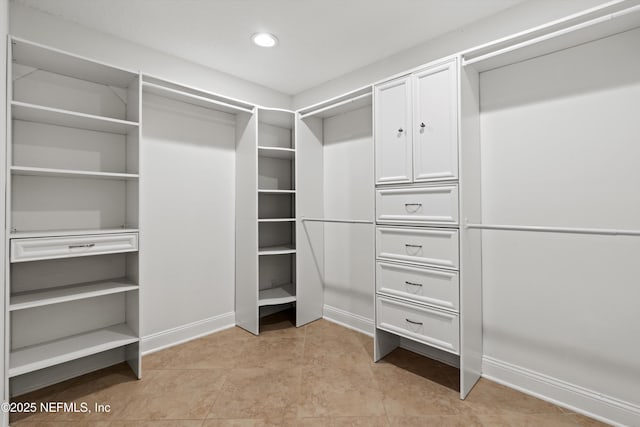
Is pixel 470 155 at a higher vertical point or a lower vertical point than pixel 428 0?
lower

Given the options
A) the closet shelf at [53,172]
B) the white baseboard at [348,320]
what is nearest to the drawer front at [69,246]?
the closet shelf at [53,172]

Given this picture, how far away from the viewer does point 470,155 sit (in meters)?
1.99

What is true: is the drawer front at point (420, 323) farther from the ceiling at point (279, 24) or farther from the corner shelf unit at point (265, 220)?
the ceiling at point (279, 24)

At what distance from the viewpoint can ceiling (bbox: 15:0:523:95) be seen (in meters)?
1.95

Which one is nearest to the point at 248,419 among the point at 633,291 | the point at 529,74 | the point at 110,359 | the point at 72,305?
the point at 110,359

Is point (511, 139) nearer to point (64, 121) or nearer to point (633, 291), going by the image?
point (633, 291)

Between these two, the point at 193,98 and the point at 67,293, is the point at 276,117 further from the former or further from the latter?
the point at 67,293

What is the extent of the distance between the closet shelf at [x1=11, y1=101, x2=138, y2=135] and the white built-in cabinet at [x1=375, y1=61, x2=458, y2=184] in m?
1.82

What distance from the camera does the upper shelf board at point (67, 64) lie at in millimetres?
1741

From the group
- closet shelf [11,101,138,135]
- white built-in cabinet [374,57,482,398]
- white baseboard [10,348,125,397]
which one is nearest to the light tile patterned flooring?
white baseboard [10,348,125,397]

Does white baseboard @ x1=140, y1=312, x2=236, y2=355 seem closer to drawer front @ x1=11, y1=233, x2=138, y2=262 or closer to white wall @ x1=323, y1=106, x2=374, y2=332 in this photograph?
drawer front @ x1=11, y1=233, x2=138, y2=262

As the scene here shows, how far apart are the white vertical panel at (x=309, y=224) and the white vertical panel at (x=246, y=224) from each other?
433 millimetres

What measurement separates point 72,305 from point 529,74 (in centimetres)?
359

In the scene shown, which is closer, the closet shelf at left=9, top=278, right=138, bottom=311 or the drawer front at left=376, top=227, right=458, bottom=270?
the closet shelf at left=9, top=278, right=138, bottom=311
